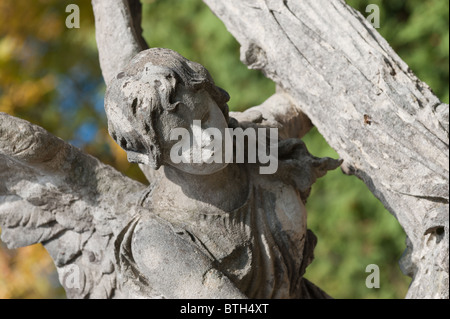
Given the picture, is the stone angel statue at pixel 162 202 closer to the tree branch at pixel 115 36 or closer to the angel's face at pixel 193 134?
the angel's face at pixel 193 134

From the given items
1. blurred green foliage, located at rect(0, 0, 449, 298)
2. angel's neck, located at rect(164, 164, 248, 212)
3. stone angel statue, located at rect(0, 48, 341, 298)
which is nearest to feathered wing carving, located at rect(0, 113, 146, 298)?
stone angel statue, located at rect(0, 48, 341, 298)

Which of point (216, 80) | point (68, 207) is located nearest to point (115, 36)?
point (68, 207)

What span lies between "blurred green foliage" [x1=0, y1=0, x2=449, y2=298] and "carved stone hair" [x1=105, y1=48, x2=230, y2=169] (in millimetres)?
1992

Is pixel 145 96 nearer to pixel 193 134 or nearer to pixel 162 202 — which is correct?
pixel 193 134

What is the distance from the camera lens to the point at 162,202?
62.9 inches

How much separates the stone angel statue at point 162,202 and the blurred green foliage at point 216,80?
1.71m

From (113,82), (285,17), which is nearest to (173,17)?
(285,17)

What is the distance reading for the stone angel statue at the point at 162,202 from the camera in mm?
1391

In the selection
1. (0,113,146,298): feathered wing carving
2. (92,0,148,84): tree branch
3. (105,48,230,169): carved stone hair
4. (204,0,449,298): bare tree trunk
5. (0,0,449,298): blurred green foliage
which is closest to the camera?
(105,48,230,169): carved stone hair

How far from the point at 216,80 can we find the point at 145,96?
2.51 meters

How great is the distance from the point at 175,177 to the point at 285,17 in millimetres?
474

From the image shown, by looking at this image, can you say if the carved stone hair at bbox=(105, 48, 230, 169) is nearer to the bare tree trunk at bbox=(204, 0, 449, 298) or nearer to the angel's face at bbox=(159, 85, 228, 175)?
the angel's face at bbox=(159, 85, 228, 175)

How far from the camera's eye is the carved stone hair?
1.35 metres
